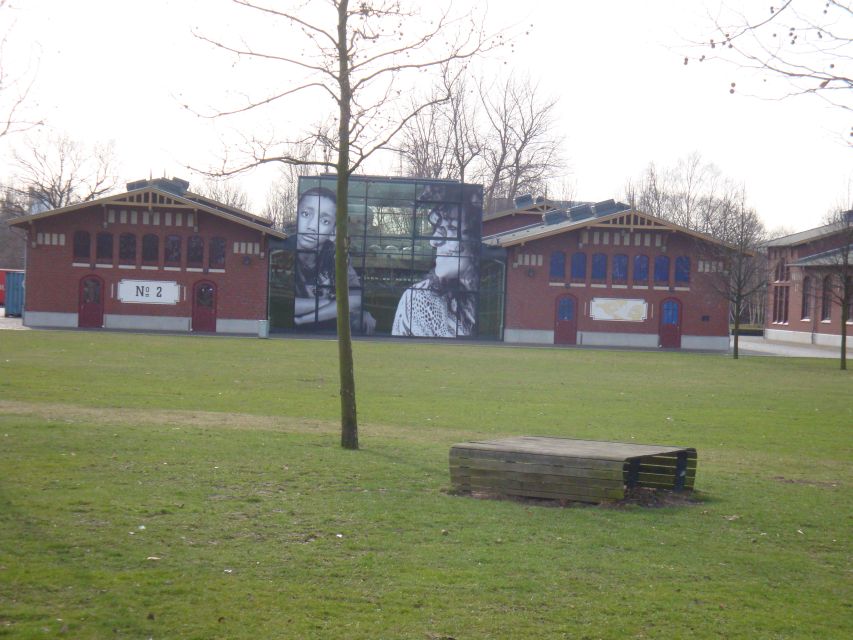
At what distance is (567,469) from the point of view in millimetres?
10758

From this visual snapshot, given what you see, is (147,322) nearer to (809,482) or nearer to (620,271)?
(620,271)

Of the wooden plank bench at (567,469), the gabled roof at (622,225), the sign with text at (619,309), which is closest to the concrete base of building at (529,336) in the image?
the sign with text at (619,309)

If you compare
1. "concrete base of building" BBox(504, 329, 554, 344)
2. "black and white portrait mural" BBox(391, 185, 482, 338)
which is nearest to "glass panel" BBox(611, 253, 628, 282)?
"concrete base of building" BBox(504, 329, 554, 344)

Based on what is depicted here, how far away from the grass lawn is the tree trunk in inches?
22.9

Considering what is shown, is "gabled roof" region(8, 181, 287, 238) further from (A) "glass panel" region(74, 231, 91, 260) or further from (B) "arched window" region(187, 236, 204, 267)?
(B) "arched window" region(187, 236, 204, 267)

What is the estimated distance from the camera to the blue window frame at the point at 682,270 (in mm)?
58375

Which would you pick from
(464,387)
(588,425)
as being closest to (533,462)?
(588,425)

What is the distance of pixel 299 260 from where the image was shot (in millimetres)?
57281

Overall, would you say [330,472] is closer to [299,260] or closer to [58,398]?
[58,398]

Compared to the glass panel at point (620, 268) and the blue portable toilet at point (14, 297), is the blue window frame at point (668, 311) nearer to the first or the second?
the glass panel at point (620, 268)

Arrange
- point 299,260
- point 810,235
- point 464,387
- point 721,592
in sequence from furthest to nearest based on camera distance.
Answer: point 810,235 → point 299,260 → point 464,387 → point 721,592

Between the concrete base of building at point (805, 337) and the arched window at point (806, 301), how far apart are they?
1.26m

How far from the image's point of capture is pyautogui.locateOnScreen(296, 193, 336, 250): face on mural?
5706 centimetres

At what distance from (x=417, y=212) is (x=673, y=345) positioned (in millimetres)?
17035
